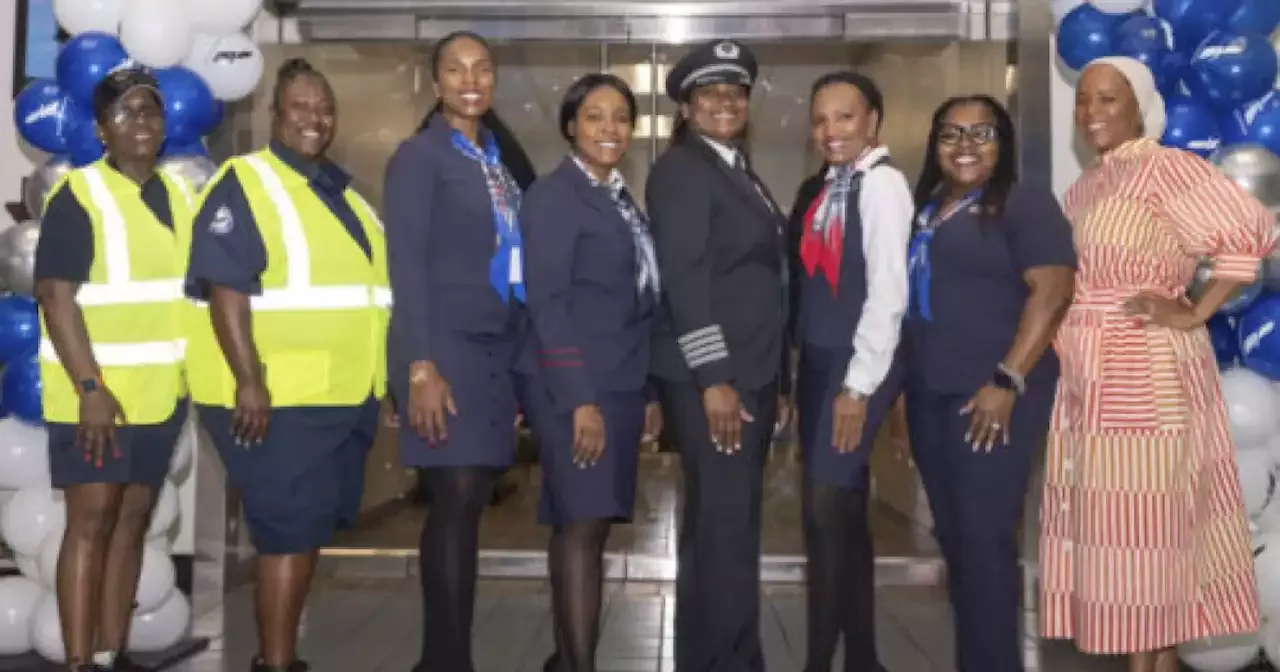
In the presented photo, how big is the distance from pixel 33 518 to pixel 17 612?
11.6 inches

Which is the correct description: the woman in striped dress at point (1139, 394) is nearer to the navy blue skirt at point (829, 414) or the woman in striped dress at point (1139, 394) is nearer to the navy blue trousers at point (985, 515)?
the navy blue trousers at point (985, 515)

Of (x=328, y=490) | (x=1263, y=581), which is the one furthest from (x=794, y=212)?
(x=1263, y=581)

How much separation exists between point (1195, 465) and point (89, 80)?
3.16m

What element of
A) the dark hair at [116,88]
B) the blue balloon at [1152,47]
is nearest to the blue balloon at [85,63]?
the dark hair at [116,88]

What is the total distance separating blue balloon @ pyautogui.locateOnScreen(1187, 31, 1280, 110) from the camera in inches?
138

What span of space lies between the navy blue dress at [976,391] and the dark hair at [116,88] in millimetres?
2035

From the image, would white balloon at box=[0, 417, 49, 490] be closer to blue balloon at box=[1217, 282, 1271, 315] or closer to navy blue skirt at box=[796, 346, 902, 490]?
navy blue skirt at box=[796, 346, 902, 490]

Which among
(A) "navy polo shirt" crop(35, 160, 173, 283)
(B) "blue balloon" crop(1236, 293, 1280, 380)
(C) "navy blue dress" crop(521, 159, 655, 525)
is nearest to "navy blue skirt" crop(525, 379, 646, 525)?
(C) "navy blue dress" crop(521, 159, 655, 525)

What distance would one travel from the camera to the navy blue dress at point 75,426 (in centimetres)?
302

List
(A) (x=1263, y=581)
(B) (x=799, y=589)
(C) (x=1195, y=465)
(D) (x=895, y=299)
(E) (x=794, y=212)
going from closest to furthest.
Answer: (D) (x=895, y=299)
(C) (x=1195, y=465)
(E) (x=794, y=212)
(A) (x=1263, y=581)
(B) (x=799, y=589)

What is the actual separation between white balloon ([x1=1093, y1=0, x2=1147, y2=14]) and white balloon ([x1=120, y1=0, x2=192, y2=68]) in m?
2.78

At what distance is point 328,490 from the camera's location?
285 cm

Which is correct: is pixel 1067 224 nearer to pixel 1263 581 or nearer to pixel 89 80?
pixel 1263 581

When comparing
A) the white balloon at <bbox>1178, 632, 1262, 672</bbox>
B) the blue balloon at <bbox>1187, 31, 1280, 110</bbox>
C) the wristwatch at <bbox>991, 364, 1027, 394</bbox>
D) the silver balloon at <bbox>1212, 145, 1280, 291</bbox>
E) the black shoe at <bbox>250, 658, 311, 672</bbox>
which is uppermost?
the blue balloon at <bbox>1187, 31, 1280, 110</bbox>
